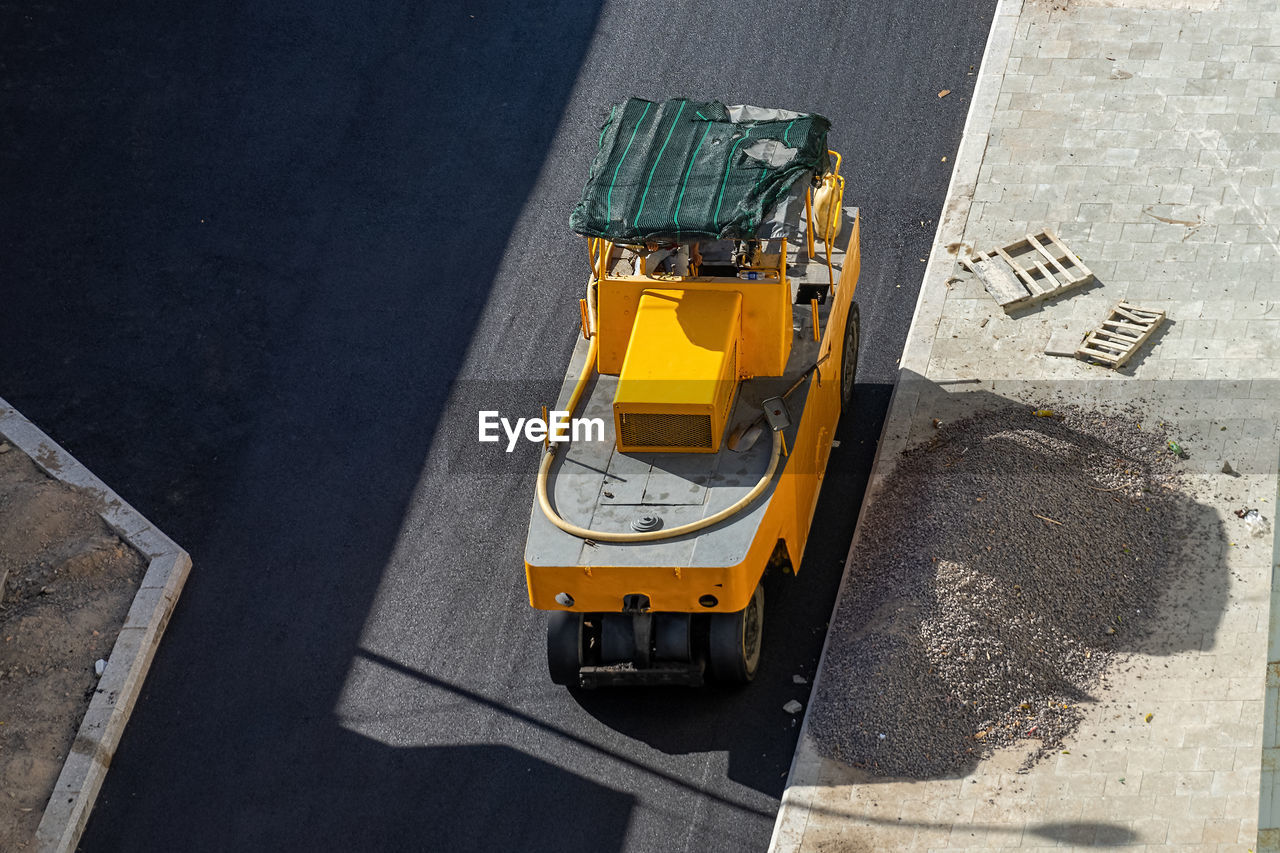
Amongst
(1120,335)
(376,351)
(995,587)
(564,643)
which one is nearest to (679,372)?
(564,643)

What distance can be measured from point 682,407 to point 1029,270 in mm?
5436

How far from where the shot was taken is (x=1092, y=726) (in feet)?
35.9

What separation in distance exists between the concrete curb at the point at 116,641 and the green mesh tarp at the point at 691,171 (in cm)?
493

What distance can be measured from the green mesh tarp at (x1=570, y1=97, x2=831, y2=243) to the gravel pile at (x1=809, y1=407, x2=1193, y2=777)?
9.81 ft

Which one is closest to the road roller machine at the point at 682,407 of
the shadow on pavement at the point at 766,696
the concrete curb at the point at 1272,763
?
the shadow on pavement at the point at 766,696

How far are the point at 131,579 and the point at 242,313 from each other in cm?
359

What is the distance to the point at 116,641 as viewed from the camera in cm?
1227

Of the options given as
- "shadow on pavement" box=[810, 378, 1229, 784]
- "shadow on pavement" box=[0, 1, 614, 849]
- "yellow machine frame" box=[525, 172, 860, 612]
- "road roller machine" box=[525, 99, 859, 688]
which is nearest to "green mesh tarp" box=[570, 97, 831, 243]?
"road roller machine" box=[525, 99, 859, 688]

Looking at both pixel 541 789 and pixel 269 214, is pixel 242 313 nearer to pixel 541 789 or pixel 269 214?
pixel 269 214

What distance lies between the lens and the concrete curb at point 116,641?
11.1 m

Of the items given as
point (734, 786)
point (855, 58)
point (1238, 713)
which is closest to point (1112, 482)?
point (1238, 713)

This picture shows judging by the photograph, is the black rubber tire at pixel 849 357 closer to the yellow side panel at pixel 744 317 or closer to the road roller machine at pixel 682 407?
the road roller machine at pixel 682 407

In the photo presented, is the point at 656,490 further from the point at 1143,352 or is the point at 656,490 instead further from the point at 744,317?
the point at 1143,352

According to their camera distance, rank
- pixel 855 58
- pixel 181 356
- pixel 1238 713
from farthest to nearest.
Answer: pixel 855 58 → pixel 181 356 → pixel 1238 713
